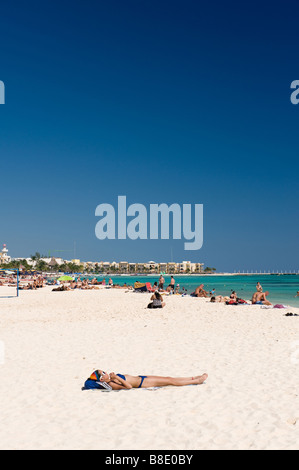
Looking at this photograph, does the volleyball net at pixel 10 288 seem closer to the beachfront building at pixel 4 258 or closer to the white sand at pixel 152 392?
the white sand at pixel 152 392

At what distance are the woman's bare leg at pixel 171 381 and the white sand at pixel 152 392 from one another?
0.14 metres

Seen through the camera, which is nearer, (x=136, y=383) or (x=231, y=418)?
(x=231, y=418)

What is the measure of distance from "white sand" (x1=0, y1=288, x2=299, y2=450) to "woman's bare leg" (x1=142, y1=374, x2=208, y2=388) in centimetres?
14

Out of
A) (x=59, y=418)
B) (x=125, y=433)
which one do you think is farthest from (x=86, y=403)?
(x=125, y=433)

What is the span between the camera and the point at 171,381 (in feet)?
20.2

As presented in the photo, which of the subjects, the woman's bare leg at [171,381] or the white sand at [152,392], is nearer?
the white sand at [152,392]

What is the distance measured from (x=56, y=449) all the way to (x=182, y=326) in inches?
346

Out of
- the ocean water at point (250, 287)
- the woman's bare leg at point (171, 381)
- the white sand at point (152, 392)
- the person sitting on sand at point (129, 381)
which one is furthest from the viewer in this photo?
the ocean water at point (250, 287)

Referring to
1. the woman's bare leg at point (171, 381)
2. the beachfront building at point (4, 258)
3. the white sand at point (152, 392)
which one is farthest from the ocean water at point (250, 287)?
the beachfront building at point (4, 258)

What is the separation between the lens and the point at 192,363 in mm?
7539

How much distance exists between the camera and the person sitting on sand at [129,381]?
237 inches

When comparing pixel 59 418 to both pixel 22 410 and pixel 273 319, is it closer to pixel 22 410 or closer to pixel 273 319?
pixel 22 410
